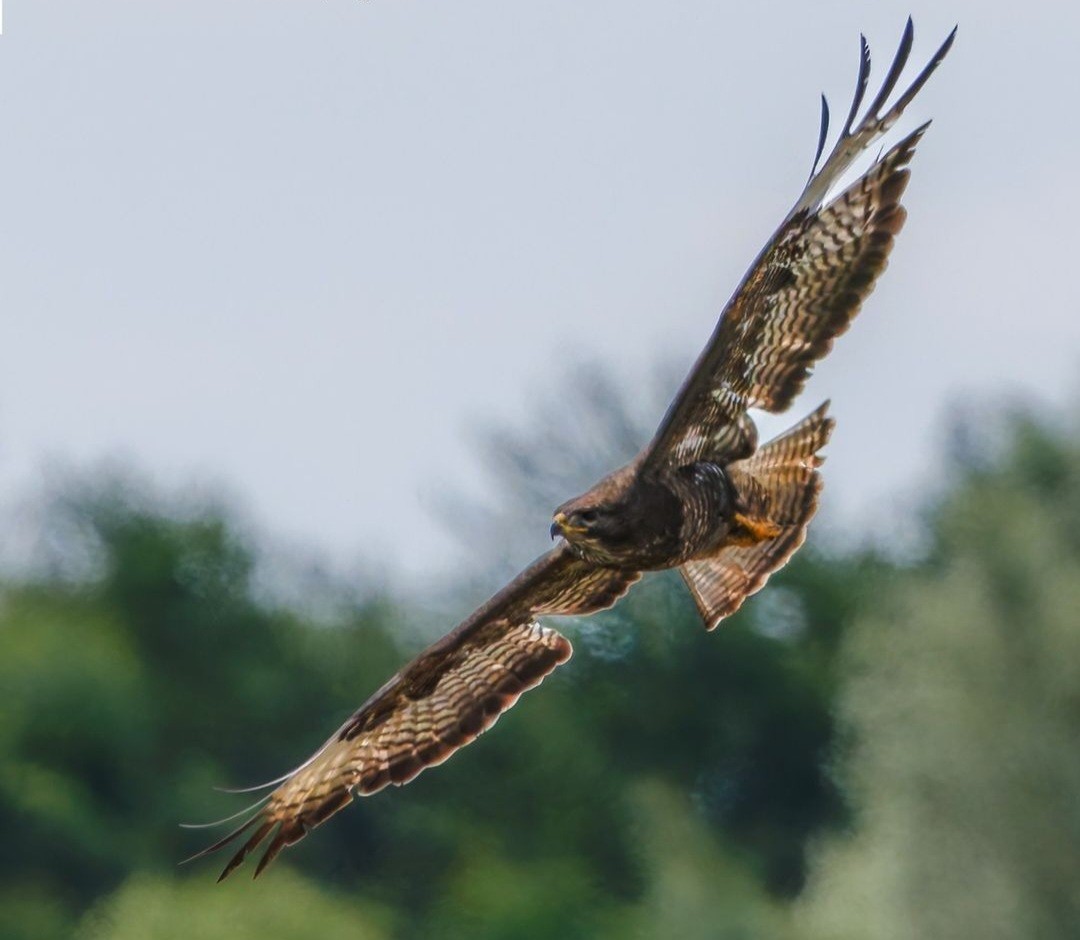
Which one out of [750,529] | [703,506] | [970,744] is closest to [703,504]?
[703,506]

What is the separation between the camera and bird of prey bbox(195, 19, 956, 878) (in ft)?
31.9

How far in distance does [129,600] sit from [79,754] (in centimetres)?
207

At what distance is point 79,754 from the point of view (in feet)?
115

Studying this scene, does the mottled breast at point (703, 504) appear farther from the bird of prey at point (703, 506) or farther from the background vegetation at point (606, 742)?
the background vegetation at point (606, 742)

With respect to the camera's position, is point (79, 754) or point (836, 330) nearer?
point (836, 330)

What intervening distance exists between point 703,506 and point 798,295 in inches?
33.8

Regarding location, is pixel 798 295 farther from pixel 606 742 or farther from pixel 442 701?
pixel 606 742

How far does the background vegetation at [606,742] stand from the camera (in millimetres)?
27016

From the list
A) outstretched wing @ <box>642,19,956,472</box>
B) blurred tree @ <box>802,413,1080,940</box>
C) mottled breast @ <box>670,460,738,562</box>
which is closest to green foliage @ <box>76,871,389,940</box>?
blurred tree @ <box>802,413,1080,940</box>

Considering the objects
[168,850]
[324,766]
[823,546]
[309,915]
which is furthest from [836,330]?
[168,850]

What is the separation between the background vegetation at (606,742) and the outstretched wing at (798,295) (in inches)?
629

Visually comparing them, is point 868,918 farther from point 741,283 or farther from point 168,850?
point 741,283

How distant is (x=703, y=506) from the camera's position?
10.1 m

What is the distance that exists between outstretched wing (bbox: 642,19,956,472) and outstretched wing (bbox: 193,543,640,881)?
0.97 m
